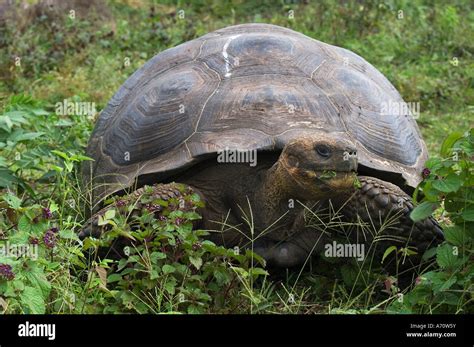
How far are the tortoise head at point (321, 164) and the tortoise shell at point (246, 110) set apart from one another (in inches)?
7.8

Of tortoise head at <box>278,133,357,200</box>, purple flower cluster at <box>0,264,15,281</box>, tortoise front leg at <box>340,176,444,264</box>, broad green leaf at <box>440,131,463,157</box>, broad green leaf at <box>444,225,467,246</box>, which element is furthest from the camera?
tortoise front leg at <box>340,176,444,264</box>

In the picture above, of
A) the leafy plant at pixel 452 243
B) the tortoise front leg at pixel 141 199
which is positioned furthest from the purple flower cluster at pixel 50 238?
the leafy plant at pixel 452 243

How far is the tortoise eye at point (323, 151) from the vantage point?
13.1 ft

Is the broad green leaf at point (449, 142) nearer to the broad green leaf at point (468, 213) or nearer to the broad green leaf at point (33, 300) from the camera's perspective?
the broad green leaf at point (468, 213)

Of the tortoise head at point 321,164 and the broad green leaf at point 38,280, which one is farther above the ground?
the tortoise head at point 321,164

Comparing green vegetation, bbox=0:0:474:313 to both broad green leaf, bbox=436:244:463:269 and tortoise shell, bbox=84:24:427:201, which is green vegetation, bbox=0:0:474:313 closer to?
broad green leaf, bbox=436:244:463:269

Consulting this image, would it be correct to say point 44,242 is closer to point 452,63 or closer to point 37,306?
point 37,306

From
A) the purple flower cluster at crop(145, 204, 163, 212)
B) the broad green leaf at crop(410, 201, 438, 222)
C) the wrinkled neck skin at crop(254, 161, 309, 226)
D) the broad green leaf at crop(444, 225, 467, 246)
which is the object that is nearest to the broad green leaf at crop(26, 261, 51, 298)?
the purple flower cluster at crop(145, 204, 163, 212)

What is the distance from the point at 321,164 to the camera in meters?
4.00

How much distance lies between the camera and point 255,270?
12.4 feet

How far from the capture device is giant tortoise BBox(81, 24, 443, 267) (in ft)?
14.0
